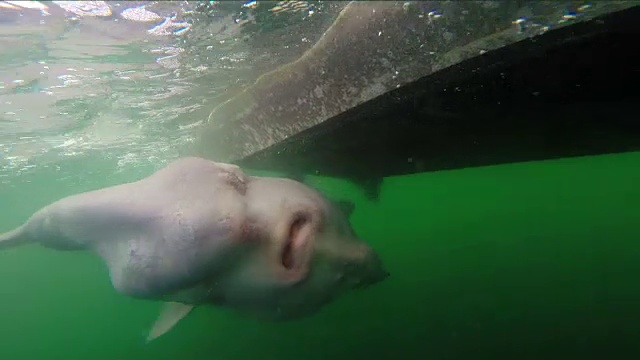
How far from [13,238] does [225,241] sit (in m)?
4.75

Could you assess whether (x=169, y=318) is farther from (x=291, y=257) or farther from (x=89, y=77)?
(x=89, y=77)

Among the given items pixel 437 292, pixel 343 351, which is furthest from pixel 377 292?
pixel 343 351

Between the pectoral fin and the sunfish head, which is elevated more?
the sunfish head

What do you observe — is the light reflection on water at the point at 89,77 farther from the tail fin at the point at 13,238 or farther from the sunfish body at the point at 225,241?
the sunfish body at the point at 225,241

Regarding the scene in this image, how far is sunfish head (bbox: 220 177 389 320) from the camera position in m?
3.50

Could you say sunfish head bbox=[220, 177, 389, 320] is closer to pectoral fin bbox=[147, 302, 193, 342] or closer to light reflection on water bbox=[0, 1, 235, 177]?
pectoral fin bbox=[147, 302, 193, 342]

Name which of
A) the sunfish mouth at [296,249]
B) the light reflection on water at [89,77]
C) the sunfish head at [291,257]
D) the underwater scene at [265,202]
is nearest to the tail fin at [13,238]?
the underwater scene at [265,202]

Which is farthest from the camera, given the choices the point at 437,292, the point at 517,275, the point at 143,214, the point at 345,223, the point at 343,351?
the point at 517,275

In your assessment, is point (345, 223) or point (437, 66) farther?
point (345, 223)

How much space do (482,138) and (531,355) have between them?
414 cm

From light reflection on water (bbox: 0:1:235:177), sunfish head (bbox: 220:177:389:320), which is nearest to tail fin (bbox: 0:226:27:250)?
light reflection on water (bbox: 0:1:235:177)

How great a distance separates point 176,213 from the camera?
3436 mm

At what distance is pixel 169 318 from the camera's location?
575cm

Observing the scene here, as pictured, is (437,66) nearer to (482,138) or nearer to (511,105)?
(511,105)
